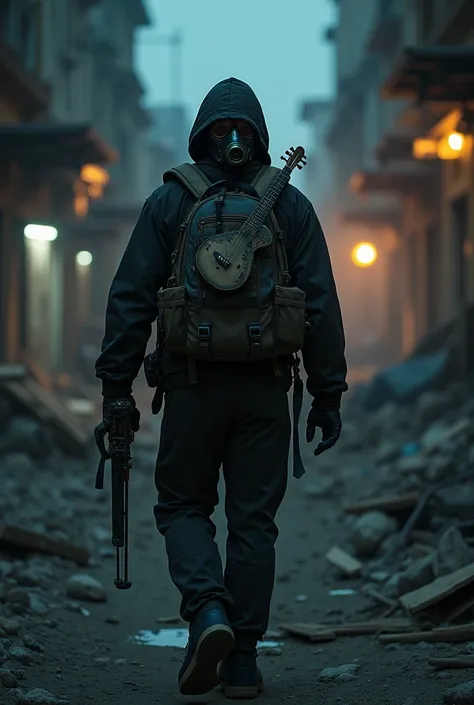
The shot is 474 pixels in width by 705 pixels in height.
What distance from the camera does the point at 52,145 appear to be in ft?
48.2

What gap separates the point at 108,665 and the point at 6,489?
173 inches

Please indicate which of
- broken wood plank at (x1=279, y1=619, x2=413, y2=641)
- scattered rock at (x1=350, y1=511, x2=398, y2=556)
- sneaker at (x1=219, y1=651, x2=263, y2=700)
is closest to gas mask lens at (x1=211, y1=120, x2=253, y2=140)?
sneaker at (x1=219, y1=651, x2=263, y2=700)

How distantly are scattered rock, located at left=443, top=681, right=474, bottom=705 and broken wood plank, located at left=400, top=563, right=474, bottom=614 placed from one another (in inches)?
39.7

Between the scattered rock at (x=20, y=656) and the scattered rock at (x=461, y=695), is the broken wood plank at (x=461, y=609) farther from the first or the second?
the scattered rock at (x=20, y=656)

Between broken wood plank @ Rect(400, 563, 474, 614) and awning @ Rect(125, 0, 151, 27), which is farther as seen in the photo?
awning @ Rect(125, 0, 151, 27)

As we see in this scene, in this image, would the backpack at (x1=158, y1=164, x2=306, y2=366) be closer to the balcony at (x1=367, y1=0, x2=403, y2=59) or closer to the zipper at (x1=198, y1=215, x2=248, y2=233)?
the zipper at (x1=198, y1=215, x2=248, y2=233)

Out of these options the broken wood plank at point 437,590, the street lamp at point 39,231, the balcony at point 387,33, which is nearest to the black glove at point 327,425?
the broken wood plank at point 437,590

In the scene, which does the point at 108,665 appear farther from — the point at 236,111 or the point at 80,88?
the point at 80,88

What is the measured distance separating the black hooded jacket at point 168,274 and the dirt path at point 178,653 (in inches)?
37.8

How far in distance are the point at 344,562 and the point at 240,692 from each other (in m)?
2.57

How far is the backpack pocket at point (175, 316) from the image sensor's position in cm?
386

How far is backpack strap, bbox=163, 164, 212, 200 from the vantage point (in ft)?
13.1

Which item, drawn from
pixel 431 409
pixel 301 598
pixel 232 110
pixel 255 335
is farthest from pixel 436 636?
pixel 431 409

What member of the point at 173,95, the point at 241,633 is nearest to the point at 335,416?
the point at 241,633
